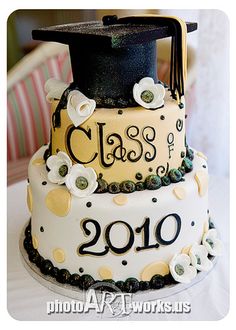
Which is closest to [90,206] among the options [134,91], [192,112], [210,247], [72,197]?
[72,197]

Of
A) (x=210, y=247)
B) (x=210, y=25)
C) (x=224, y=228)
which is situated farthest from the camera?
(x=210, y=25)

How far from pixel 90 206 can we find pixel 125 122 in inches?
9.7

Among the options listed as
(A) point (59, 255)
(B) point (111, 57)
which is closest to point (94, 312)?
(A) point (59, 255)

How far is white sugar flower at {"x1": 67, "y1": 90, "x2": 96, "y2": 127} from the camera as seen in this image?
1.46 metres

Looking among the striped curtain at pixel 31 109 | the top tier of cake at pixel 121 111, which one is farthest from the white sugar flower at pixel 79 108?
the striped curtain at pixel 31 109

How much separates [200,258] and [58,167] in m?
0.51

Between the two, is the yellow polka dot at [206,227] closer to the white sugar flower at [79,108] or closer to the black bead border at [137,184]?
the black bead border at [137,184]

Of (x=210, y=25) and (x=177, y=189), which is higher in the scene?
(x=210, y=25)

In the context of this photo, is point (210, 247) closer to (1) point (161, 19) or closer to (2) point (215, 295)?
(2) point (215, 295)

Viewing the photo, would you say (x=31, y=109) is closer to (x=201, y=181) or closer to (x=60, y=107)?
(x=60, y=107)

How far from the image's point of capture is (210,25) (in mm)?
2510

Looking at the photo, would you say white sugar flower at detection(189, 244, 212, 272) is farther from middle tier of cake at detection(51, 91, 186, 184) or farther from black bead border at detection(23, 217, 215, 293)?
middle tier of cake at detection(51, 91, 186, 184)

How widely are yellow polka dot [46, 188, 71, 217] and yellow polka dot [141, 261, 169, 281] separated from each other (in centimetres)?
28

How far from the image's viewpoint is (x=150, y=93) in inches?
58.7
